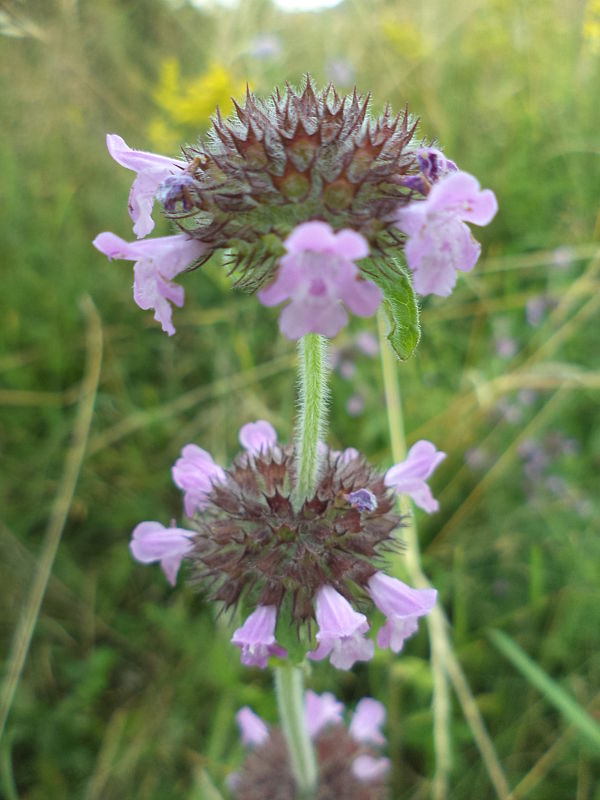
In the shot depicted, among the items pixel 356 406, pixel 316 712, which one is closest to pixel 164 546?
pixel 316 712

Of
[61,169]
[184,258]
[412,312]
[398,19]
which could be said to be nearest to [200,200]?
[184,258]

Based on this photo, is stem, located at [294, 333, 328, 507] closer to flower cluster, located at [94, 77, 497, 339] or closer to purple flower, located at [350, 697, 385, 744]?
flower cluster, located at [94, 77, 497, 339]

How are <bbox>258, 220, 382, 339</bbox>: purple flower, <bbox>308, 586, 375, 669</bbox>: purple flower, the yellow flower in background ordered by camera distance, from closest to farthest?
1. <bbox>258, 220, 382, 339</bbox>: purple flower
2. <bbox>308, 586, 375, 669</bbox>: purple flower
3. the yellow flower in background

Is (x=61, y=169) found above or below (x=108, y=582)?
above

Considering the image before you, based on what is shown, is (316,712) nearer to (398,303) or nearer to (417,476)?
(417,476)

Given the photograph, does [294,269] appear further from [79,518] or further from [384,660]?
[79,518]

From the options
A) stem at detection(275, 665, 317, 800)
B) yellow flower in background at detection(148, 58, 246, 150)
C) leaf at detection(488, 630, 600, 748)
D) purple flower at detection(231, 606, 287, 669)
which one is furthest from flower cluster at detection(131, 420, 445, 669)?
yellow flower in background at detection(148, 58, 246, 150)
